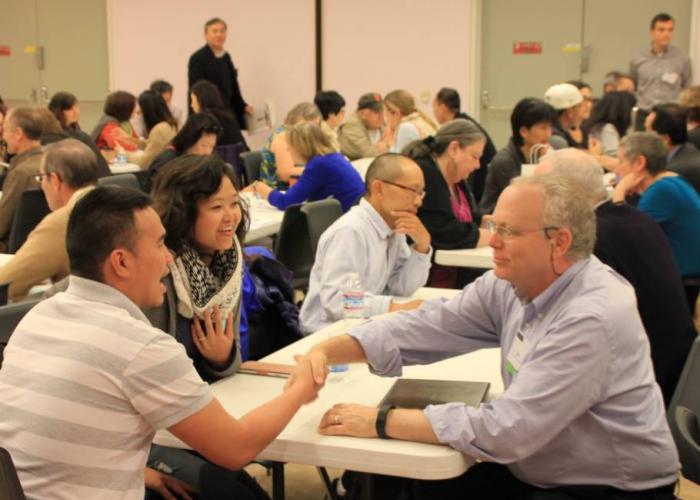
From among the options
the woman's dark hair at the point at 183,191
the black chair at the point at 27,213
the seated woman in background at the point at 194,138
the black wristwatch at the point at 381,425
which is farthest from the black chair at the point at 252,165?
the black wristwatch at the point at 381,425

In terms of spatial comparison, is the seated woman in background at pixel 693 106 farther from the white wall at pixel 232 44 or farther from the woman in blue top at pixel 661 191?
the white wall at pixel 232 44

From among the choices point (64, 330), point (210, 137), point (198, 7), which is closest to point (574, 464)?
point (64, 330)

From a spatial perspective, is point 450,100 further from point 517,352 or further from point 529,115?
point 517,352

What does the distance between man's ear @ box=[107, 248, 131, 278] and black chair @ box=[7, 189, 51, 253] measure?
3.18 m

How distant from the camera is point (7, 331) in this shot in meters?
2.65

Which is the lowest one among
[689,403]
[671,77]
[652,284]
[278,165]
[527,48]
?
[689,403]

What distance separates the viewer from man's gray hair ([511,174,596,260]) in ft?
7.63

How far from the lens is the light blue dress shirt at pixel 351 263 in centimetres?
354

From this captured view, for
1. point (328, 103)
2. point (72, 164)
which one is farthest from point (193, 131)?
point (328, 103)

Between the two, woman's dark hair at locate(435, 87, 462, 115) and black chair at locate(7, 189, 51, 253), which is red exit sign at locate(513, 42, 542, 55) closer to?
woman's dark hair at locate(435, 87, 462, 115)

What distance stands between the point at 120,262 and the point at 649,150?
331 cm

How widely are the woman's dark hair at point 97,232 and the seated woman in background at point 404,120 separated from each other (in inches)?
235

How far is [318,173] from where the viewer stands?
5.81m

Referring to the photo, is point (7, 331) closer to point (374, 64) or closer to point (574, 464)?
point (574, 464)
